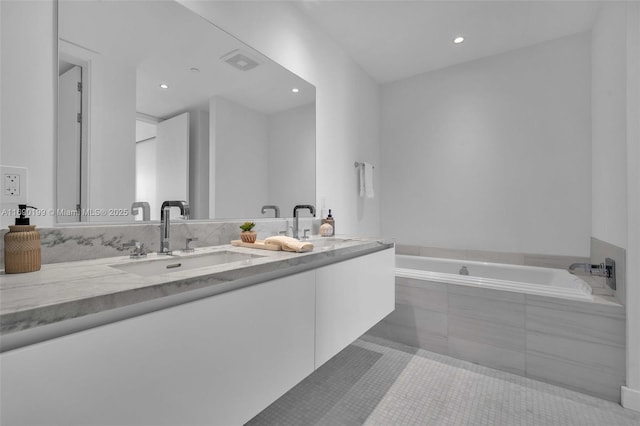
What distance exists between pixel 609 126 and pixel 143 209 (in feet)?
9.00

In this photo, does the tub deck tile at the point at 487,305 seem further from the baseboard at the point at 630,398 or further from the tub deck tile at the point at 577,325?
the baseboard at the point at 630,398

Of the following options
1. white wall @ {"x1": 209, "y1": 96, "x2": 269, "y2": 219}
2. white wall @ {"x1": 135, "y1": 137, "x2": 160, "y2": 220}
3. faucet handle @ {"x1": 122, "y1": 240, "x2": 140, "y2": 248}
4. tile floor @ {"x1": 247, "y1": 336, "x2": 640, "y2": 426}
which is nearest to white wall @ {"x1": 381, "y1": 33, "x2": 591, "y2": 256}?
tile floor @ {"x1": 247, "y1": 336, "x2": 640, "y2": 426}

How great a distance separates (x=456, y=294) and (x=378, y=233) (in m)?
1.29

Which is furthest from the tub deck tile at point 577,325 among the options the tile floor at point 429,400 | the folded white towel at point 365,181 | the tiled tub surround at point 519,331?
the folded white towel at point 365,181

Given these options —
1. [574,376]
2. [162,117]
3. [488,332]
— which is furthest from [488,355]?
[162,117]

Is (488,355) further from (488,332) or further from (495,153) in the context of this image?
(495,153)

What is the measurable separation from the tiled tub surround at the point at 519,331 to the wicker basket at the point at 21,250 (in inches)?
80.8

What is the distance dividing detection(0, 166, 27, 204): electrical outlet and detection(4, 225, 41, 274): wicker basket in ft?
0.42

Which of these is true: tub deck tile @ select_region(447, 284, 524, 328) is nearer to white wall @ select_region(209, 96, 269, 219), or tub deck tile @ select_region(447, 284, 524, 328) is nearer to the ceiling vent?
white wall @ select_region(209, 96, 269, 219)

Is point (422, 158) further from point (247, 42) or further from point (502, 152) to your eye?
point (247, 42)

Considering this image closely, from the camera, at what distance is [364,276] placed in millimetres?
1496

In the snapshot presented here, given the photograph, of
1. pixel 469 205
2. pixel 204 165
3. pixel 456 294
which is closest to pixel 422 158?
pixel 469 205

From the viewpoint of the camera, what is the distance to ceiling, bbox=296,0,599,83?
205cm

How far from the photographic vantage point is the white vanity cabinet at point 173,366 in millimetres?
504
